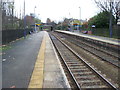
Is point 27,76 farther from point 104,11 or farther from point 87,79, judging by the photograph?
point 104,11

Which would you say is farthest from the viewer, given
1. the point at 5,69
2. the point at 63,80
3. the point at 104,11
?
the point at 104,11

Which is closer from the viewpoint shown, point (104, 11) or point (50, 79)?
point (50, 79)

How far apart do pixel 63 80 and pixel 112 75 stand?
2.80 metres

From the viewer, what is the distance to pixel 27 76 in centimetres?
654

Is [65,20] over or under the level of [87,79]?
over

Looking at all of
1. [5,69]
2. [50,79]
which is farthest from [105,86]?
[5,69]

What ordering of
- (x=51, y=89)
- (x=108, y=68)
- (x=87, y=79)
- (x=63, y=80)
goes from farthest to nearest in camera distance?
(x=108, y=68)
(x=87, y=79)
(x=63, y=80)
(x=51, y=89)

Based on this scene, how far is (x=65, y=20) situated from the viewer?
389ft

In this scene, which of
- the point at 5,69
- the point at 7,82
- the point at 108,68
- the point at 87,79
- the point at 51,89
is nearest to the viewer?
the point at 51,89

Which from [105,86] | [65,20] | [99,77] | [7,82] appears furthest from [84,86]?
[65,20]

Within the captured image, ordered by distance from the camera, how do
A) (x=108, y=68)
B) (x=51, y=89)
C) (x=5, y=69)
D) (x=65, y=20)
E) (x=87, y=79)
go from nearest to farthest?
(x=51, y=89) → (x=87, y=79) → (x=5, y=69) → (x=108, y=68) → (x=65, y=20)

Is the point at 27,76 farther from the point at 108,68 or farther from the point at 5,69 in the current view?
the point at 108,68

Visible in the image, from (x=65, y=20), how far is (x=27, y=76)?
113762 millimetres

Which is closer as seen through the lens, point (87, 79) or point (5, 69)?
point (87, 79)
